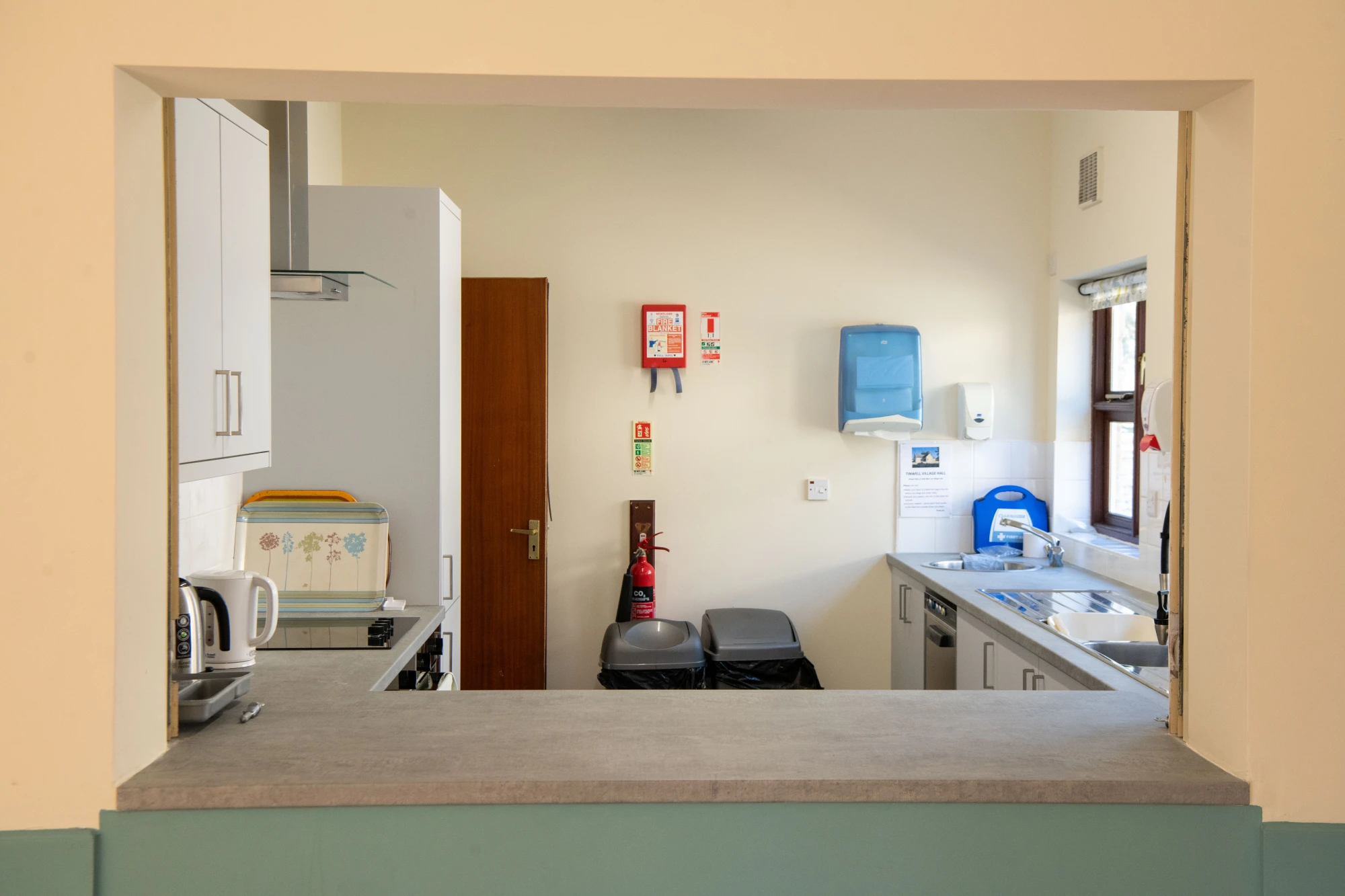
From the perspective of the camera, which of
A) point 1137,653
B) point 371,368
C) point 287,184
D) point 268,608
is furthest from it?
point 371,368

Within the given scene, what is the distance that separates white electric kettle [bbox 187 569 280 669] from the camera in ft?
6.24

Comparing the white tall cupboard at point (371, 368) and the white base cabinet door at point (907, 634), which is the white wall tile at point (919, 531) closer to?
the white base cabinet door at point (907, 634)

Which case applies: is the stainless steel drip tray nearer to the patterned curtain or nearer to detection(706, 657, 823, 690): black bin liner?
detection(706, 657, 823, 690): black bin liner

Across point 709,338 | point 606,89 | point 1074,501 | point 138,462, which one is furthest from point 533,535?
point 606,89

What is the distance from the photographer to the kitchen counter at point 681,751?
1420 mm

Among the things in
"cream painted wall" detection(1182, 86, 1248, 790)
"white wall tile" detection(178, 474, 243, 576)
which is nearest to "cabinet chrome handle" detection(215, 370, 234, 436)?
"white wall tile" detection(178, 474, 243, 576)

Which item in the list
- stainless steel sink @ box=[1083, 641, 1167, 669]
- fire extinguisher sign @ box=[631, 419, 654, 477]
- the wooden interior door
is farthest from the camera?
fire extinguisher sign @ box=[631, 419, 654, 477]

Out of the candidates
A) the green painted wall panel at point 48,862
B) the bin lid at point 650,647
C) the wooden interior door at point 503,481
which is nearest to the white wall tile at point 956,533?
the bin lid at point 650,647

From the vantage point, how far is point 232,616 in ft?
6.31

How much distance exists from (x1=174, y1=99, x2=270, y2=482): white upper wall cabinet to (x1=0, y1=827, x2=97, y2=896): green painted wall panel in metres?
0.58

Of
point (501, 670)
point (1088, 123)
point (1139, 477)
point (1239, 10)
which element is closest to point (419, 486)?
point (501, 670)

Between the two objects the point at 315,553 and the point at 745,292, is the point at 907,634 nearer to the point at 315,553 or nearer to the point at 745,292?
the point at 745,292

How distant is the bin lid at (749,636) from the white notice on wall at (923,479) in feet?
2.63

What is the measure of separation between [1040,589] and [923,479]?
945 millimetres
